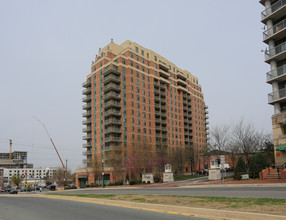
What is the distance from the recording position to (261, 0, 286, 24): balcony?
120 feet

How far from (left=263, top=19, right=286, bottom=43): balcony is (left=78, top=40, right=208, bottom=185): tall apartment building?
135ft

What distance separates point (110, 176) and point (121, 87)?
26.8 metres

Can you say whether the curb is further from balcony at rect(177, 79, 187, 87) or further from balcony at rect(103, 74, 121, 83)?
balcony at rect(177, 79, 187, 87)

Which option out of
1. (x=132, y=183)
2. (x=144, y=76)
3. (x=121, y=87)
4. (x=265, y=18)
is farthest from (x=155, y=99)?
(x=265, y=18)

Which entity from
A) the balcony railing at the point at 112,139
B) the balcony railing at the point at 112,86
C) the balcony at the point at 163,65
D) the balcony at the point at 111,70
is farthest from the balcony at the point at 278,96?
the balcony at the point at 163,65

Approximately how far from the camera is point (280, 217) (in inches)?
320

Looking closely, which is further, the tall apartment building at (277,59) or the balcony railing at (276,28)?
the balcony railing at (276,28)

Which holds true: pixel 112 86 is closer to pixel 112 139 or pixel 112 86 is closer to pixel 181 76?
pixel 112 139

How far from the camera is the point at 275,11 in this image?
37062mm

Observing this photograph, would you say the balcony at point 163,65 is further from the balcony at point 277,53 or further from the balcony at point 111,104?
the balcony at point 277,53

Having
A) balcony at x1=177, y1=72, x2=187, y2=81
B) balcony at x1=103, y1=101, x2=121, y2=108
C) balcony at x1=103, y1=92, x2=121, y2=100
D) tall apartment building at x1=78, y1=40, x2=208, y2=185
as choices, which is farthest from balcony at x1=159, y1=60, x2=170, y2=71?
balcony at x1=103, y1=101, x2=121, y2=108

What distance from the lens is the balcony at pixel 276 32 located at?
36703mm

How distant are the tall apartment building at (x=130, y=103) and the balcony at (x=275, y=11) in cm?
4237

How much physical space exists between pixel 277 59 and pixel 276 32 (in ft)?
12.0
